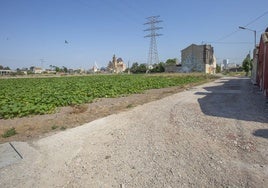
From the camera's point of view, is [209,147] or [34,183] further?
[209,147]

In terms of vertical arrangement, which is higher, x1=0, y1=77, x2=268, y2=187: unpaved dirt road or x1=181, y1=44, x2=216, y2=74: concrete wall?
x1=181, y1=44, x2=216, y2=74: concrete wall

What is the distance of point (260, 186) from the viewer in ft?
12.7

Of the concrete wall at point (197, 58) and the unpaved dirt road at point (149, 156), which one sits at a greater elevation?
the concrete wall at point (197, 58)

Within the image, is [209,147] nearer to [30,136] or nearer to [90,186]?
[90,186]

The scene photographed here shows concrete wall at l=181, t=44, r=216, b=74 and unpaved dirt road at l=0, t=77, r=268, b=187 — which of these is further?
concrete wall at l=181, t=44, r=216, b=74

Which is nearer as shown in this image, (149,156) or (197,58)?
→ (149,156)

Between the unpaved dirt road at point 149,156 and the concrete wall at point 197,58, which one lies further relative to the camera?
the concrete wall at point 197,58

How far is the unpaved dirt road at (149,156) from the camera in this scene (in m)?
4.29

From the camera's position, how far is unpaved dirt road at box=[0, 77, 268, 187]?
4.29 metres

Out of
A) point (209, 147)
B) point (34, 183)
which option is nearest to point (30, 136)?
point (34, 183)

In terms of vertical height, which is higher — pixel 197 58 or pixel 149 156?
pixel 197 58

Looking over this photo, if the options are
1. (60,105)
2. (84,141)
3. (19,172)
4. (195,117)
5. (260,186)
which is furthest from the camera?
(60,105)

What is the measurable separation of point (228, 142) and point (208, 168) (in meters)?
1.74

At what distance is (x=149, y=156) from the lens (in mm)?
5316
